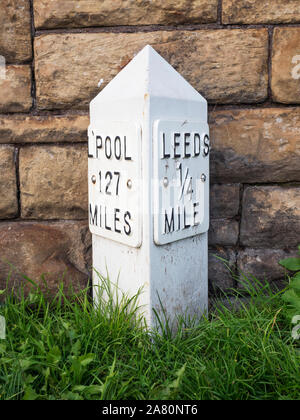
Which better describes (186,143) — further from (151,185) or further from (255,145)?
(255,145)

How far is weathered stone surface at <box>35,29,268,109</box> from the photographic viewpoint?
6.84 feet

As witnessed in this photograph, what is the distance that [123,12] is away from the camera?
2.07m

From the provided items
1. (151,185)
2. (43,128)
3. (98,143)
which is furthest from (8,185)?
(151,185)

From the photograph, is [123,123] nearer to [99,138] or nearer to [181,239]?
[99,138]

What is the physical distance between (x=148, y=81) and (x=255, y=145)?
691 mm

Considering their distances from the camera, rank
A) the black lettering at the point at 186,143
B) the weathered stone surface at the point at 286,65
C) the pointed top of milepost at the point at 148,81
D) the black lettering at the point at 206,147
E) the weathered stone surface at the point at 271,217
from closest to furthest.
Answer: the pointed top of milepost at the point at 148,81
the black lettering at the point at 186,143
the black lettering at the point at 206,147
the weathered stone surface at the point at 286,65
the weathered stone surface at the point at 271,217

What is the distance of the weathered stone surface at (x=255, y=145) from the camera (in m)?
2.13

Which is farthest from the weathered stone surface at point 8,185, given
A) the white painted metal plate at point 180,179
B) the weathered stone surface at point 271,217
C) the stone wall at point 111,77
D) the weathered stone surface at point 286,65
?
the weathered stone surface at point 286,65

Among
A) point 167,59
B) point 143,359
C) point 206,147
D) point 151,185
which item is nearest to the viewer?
point 143,359

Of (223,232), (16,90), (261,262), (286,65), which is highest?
(286,65)

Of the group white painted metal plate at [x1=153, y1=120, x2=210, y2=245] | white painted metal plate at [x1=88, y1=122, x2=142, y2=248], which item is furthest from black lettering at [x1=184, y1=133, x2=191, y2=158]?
white painted metal plate at [x1=88, y1=122, x2=142, y2=248]

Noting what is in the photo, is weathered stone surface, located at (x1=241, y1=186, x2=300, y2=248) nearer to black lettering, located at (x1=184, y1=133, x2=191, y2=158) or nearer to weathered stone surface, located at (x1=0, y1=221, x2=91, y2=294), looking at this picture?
black lettering, located at (x1=184, y1=133, x2=191, y2=158)

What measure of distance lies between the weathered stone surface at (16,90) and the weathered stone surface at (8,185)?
7.7 inches

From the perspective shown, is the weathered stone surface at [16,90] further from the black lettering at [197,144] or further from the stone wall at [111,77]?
the black lettering at [197,144]
